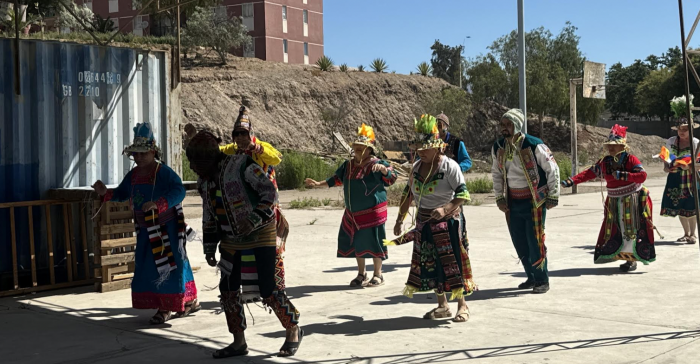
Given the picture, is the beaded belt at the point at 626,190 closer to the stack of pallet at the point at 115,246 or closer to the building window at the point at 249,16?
the stack of pallet at the point at 115,246

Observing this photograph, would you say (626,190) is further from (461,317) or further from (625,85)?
(625,85)

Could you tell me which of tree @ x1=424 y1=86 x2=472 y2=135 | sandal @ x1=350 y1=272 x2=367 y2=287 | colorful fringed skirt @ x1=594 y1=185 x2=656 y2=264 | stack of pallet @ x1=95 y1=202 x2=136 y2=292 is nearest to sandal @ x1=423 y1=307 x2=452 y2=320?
sandal @ x1=350 y1=272 x2=367 y2=287

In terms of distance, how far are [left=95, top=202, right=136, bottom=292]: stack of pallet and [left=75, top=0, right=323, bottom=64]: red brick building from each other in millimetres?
46640

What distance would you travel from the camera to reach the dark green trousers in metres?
8.45

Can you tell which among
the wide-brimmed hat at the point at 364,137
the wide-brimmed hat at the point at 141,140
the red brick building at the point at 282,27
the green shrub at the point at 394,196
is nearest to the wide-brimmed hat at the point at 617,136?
the wide-brimmed hat at the point at 364,137

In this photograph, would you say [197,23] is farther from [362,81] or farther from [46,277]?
[46,277]

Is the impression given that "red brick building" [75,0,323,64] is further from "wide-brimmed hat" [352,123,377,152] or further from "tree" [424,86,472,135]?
"wide-brimmed hat" [352,123,377,152]

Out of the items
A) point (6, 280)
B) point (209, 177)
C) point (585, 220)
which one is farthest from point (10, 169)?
point (585, 220)

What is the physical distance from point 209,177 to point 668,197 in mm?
8387

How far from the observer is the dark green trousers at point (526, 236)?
27.7ft

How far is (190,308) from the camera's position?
25.5 feet

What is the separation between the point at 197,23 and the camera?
167 ft

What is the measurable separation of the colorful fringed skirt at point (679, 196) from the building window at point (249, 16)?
47.0 metres

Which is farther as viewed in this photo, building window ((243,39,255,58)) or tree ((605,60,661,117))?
tree ((605,60,661,117))
